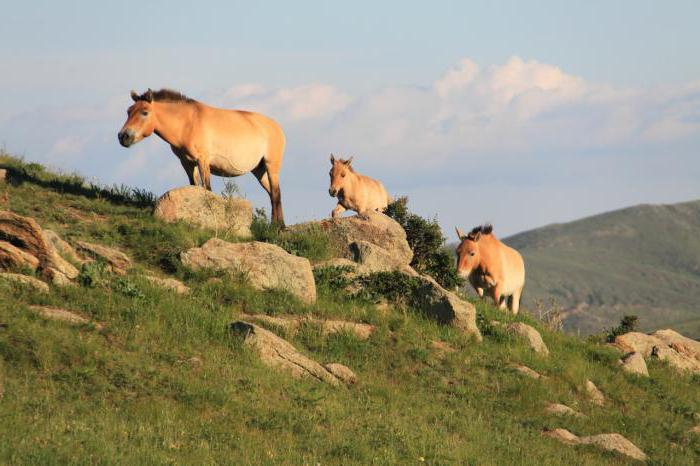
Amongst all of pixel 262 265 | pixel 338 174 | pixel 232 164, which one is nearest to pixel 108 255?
pixel 262 265

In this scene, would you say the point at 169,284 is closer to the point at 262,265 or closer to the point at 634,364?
the point at 262,265

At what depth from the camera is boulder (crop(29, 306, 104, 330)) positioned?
15.4m

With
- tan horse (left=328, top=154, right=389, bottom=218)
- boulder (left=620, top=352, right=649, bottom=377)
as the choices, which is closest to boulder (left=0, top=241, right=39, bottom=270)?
boulder (left=620, top=352, right=649, bottom=377)

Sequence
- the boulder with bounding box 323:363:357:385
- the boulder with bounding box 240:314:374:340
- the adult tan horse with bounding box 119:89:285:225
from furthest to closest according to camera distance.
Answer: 1. the adult tan horse with bounding box 119:89:285:225
2. the boulder with bounding box 240:314:374:340
3. the boulder with bounding box 323:363:357:385

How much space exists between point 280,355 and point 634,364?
955cm

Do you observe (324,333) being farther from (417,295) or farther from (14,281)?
(14,281)

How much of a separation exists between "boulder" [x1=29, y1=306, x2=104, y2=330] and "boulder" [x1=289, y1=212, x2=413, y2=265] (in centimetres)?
856

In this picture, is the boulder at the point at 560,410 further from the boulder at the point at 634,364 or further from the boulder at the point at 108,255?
the boulder at the point at 108,255

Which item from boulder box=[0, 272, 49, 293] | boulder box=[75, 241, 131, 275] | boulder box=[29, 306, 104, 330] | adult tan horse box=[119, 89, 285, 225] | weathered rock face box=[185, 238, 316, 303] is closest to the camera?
boulder box=[29, 306, 104, 330]

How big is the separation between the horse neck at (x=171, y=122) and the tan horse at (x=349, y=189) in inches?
322

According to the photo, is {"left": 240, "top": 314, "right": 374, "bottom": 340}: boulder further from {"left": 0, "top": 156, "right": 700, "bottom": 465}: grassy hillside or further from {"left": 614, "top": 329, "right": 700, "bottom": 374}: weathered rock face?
{"left": 614, "top": 329, "right": 700, "bottom": 374}: weathered rock face

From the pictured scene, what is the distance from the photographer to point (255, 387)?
47.6 ft

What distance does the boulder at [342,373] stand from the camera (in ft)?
53.9

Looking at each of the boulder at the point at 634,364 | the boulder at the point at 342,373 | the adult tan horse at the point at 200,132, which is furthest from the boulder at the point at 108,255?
the boulder at the point at 634,364
